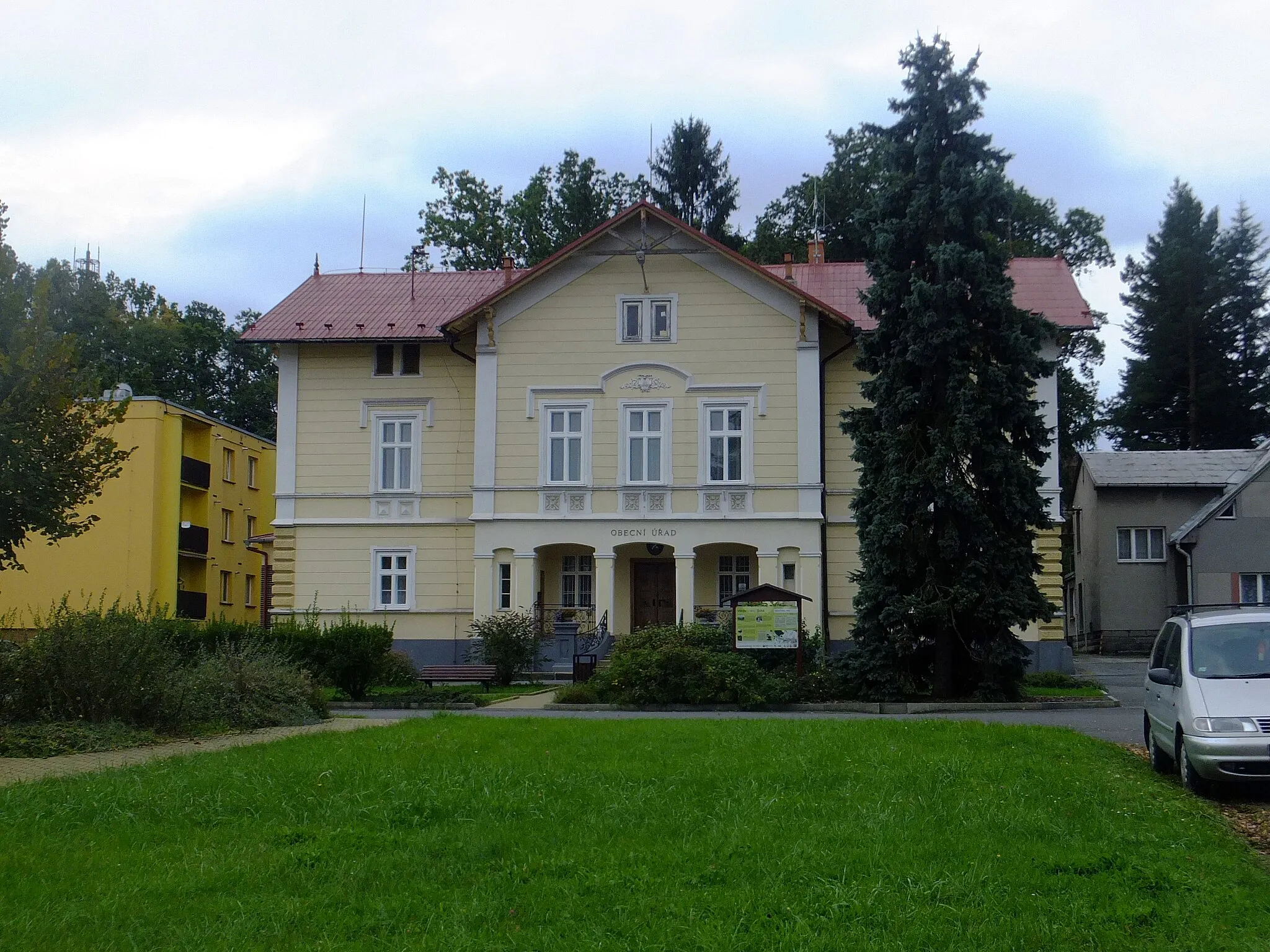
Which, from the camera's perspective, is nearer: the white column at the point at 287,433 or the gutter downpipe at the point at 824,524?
the gutter downpipe at the point at 824,524

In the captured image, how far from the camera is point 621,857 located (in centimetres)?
808

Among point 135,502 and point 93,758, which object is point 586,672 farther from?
point 135,502

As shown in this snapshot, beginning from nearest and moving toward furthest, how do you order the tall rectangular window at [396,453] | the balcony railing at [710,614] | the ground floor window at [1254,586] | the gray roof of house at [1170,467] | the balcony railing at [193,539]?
the balcony railing at [710,614] → the tall rectangular window at [396,453] → the ground floor window at [1254,586] → the gray roof of house at [1170,467] → the balcony railing at [193,539]

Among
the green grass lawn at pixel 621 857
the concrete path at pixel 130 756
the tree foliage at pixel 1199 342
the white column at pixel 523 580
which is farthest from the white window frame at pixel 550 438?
the tree foliage at pixel 1199 342

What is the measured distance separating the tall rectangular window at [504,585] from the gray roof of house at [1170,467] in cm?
2346

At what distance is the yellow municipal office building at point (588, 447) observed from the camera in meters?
35.4

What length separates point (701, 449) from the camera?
35562 millimetres

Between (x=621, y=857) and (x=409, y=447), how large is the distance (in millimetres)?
30471

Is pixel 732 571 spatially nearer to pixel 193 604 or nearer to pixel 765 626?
pixel 765 626

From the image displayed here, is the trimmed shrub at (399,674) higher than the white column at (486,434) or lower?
lower

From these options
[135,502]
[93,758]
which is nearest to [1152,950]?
[93,758]

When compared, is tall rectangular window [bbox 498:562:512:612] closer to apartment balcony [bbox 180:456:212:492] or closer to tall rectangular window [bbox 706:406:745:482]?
tall rectangular window [bbox 706:406:745:482]

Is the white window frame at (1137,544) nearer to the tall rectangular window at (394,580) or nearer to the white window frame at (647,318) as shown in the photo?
the white window frame at (647,318)

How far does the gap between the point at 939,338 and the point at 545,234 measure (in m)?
32.7
